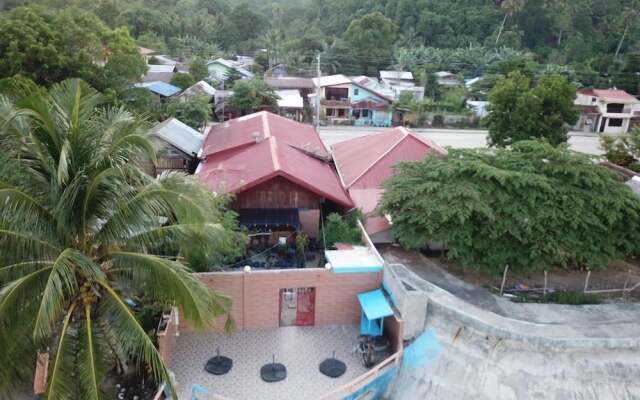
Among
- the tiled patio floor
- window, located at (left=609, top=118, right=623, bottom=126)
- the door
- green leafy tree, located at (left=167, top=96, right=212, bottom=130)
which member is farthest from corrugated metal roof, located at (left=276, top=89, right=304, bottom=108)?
window, located at (left=609, top=118, right=623, bottom=126)

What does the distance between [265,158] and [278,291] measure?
626 cm

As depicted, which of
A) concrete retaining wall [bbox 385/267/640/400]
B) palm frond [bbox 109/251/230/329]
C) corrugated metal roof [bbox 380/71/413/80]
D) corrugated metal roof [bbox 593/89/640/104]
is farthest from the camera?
corrugated metal roof [bbox 380/71/413/80]

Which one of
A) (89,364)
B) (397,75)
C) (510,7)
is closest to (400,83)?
(397,75)

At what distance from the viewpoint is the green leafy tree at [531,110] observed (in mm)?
29375

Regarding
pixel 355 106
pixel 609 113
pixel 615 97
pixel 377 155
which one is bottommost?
pixel 355 106

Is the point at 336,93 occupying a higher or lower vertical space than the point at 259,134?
lower

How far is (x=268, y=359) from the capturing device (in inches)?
559

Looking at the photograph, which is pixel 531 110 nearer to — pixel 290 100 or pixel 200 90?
pixel 290 100

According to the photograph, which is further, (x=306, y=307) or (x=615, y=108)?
(x=615, y=108)

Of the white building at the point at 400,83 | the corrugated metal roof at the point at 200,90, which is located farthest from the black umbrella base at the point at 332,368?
the white building at the point at 400,83

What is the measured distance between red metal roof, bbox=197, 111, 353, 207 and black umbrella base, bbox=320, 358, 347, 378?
6259mm

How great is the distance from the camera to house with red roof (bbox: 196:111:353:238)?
17781 mm

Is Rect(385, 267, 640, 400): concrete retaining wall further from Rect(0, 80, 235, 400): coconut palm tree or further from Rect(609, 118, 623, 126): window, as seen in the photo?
Rect(609, 118, 623, 126): window

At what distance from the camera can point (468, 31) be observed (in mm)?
75312
